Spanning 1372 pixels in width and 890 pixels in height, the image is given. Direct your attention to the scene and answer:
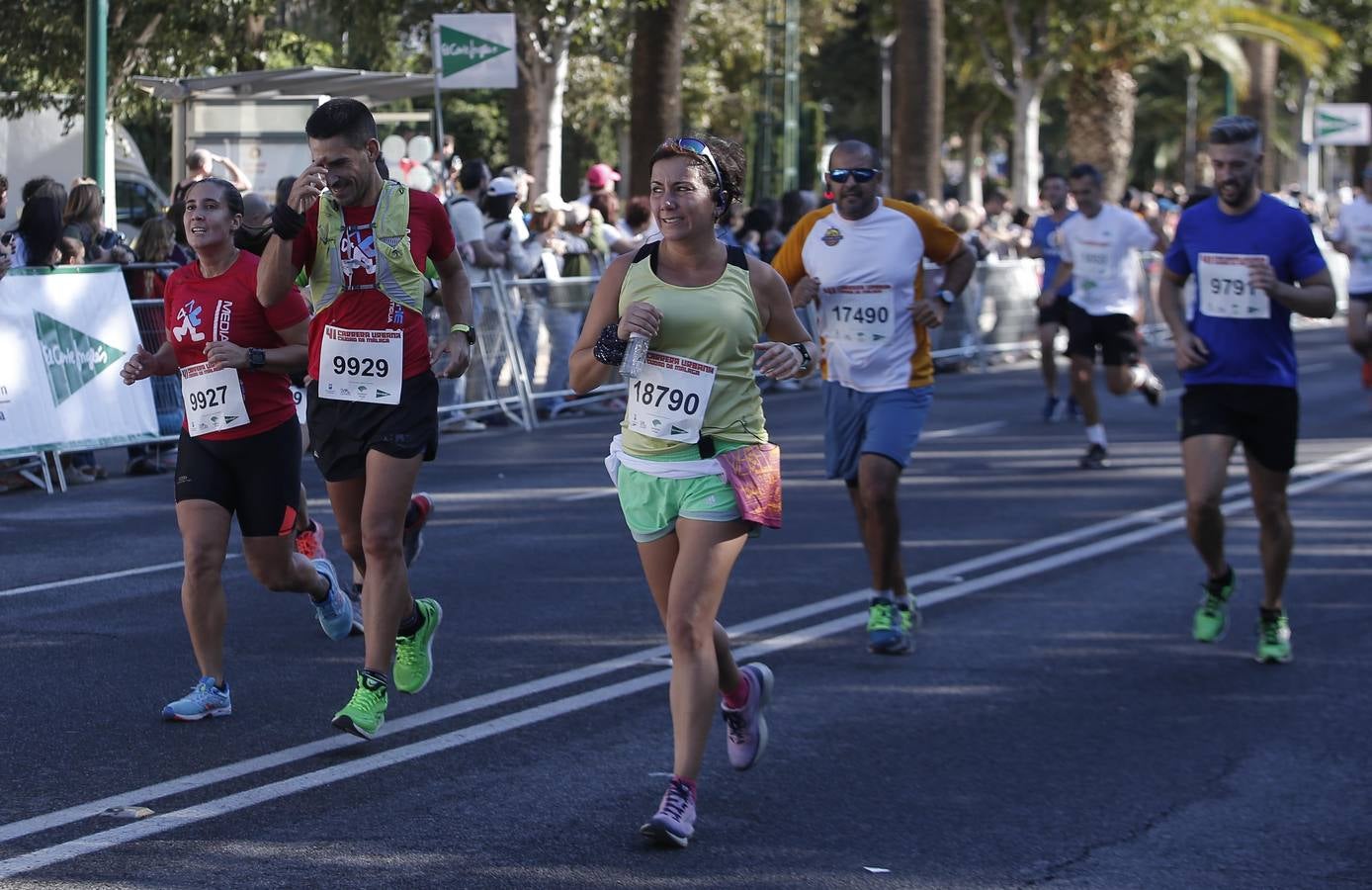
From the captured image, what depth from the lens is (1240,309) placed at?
7.77m

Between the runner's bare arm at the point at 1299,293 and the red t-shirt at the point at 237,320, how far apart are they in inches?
139

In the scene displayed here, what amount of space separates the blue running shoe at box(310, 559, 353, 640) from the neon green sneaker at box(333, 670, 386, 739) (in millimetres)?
1167

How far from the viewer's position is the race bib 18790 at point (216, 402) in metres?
6.56

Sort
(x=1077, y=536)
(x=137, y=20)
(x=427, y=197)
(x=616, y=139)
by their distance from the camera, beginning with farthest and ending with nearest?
(x=616, y=139)
(x=137, y=20)
(x=1077, y=536)
(x=427, y=197)

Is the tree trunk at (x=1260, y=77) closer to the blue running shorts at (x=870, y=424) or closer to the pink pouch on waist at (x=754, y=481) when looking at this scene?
the blue running shorts at (x=870, y=424)

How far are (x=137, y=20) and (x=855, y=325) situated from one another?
14.6 m

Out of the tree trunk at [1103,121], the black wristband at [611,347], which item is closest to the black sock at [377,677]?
the black wristband at [611,347]

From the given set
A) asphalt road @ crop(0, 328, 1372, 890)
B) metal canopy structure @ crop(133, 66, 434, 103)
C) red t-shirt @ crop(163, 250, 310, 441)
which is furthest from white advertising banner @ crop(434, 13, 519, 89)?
red t-shirt @ crop(163, 250, 310, 441)

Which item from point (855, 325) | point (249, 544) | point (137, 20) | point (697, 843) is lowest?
point (697, 843)

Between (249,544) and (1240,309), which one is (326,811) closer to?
(249,544)

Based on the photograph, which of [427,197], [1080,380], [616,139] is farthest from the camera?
[616,139]

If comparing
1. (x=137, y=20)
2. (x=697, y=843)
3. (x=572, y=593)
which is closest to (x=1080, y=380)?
(x=572, y=593)

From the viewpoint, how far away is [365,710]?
606 centimetres

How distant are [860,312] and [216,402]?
2813 millimetres
